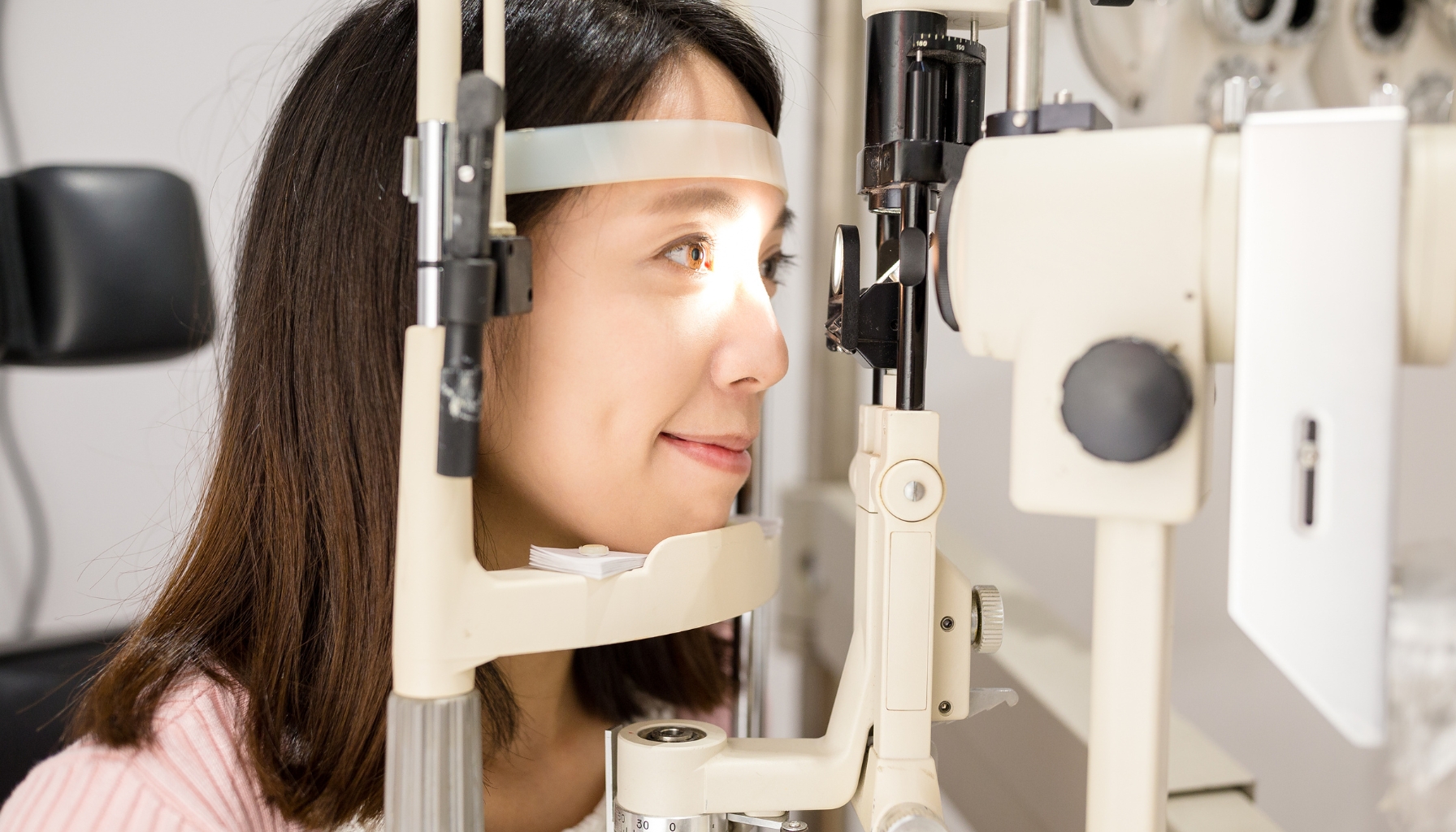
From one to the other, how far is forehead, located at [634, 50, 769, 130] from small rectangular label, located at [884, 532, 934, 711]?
0.36m

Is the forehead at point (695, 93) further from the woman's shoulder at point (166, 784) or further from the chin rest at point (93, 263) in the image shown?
the chin rest at point (93, 263)

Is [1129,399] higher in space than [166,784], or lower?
higher

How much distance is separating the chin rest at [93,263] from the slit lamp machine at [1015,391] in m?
0.67

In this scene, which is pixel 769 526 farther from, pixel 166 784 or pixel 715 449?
pixel 166 784

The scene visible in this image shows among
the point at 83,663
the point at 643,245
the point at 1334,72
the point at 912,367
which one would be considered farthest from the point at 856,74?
the point at 83,663

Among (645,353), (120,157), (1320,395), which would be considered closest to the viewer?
(1320,395)

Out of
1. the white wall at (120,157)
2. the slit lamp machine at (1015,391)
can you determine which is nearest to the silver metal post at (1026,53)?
the slit lamp machine at (1015,391)

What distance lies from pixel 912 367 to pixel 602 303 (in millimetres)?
250

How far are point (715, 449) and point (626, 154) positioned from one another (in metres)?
0.24

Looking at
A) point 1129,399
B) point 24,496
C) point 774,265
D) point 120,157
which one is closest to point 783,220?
point 774,265

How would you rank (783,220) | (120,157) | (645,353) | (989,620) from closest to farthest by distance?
(989,620) → (645,353) → (783,220) → (120,157)

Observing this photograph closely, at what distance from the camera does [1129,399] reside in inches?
17.4

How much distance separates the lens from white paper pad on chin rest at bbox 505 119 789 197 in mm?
671

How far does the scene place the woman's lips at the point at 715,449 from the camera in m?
0.77
